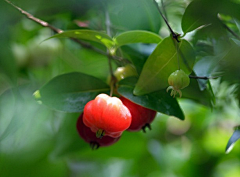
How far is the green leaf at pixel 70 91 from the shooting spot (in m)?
0.78

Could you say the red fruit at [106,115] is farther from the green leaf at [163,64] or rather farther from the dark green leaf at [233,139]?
the dark green leaf at [233,139]

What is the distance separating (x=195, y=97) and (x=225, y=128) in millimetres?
985

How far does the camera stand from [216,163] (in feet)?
5.59

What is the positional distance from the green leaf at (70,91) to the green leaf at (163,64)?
0.40ft

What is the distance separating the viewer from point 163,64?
2.48 feet

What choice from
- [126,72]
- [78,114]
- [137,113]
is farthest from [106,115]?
[78,114]

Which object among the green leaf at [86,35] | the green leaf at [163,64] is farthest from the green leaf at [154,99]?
the green leaf at [86,35]

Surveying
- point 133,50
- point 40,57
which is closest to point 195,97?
point 133,50

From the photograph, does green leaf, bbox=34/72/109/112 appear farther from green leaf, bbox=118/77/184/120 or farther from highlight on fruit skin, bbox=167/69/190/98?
highlight on fruit skin, bbox=167/69/190/98

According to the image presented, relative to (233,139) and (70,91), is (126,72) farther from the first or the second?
(233,139)

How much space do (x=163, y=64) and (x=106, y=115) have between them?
174 millimetres

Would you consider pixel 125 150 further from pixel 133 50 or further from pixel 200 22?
pixel 200 22

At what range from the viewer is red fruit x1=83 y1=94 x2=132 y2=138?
0.71 meters

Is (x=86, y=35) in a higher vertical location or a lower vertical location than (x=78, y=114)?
higher
